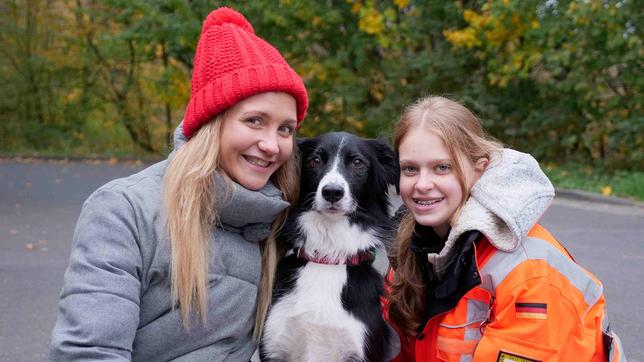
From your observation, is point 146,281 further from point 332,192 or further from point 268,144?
point 332,192

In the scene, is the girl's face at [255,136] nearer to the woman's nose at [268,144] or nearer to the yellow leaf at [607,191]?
the woman's nose at [268,144]

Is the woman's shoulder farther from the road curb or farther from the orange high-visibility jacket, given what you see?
the road curb

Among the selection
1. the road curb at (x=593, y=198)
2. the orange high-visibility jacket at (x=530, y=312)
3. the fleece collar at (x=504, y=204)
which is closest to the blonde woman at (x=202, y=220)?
the fleece collar at (x=504, y=204)

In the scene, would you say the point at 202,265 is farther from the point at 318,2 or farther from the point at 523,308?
the point at 318,2

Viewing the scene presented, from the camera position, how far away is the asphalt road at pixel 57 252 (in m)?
4.65

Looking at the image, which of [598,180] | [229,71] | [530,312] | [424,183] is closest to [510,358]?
[530,312]

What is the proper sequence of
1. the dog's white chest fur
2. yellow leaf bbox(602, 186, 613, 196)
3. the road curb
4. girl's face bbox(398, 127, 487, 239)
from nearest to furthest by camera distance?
1. girl's face bbox(398, 127, 487, 239)
2. the dog's white chest fur
3. the road curb
4. yellow leaf bbox(602, 186, 613, 196)

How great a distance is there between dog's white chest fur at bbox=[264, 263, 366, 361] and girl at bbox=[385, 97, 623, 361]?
0.67 feet

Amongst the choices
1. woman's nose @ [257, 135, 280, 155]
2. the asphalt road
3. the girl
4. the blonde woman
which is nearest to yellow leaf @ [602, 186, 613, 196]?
the asphalt road

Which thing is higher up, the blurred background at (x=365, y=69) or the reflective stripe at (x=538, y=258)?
the reflective stripe at (x=538, y=258)

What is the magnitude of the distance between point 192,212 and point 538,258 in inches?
42.6

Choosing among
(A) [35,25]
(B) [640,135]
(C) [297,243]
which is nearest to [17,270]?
(C) [297,243]

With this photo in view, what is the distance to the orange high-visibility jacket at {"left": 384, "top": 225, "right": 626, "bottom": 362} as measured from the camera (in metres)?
2.13

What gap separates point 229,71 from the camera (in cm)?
230
